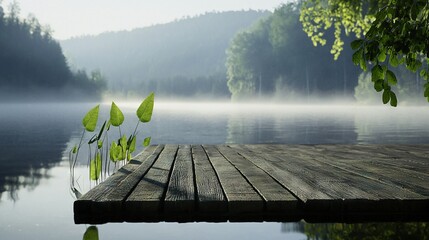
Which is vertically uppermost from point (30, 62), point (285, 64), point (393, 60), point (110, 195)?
point (30, 62)

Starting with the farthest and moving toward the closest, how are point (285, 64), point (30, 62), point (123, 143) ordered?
point (30, 62) < point (285, 64) < point (123, 143)

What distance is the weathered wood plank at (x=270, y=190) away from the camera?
3.45 meters

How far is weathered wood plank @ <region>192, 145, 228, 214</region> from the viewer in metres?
3.47

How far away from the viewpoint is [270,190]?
382 centimetres

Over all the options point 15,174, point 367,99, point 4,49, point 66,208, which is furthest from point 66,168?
point 4,49

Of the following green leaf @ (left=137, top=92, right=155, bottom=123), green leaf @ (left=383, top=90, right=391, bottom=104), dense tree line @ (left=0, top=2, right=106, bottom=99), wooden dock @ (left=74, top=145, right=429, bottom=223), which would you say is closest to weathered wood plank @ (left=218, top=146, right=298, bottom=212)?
wooden dock @ (left=74, top=145, right=429, bottom=223)

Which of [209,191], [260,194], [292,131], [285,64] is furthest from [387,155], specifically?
[285,64]

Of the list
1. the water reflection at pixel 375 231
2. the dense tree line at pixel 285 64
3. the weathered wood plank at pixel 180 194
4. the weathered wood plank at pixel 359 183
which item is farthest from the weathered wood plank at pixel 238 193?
the dense tree line at pixel 285 64

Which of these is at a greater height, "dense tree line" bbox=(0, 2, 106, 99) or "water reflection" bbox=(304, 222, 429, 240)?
"dense tree line" bbox=(0, 2, 106, 99)

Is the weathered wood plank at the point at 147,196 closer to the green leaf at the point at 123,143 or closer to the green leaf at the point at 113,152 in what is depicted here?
the green leaf at the point at 113,152

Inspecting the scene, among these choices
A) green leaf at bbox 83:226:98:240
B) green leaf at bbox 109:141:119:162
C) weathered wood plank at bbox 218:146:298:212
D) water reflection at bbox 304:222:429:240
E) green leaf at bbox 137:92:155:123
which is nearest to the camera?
weathered wood plank at bbox 218:146:298:212

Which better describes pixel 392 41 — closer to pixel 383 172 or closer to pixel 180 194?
pixel 383 172

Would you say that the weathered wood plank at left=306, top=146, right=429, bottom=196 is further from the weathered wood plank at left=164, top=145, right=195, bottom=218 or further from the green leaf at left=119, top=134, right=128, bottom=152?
the green leaf at left=119, top=134, right=128, bottom=152

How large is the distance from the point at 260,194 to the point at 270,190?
0.56 feet
